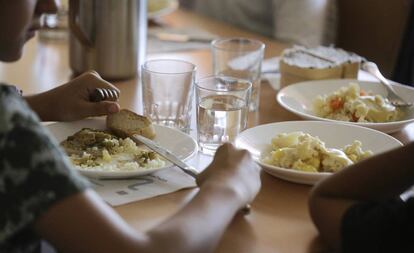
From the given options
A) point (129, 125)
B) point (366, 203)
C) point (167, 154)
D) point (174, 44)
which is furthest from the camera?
point (174, 44)

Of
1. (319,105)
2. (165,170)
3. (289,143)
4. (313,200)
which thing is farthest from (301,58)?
(313,200)

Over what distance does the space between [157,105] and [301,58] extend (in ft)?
1.48

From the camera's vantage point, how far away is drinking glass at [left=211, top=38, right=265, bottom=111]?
5.26 feet

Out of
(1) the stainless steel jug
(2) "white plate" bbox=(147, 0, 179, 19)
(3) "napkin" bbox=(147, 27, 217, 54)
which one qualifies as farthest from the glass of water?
(2) "white plate" bbox=(147, 0, 179, 19)

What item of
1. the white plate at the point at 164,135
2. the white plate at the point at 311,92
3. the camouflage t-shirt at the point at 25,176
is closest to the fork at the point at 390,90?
the white plate at the point at 311,92

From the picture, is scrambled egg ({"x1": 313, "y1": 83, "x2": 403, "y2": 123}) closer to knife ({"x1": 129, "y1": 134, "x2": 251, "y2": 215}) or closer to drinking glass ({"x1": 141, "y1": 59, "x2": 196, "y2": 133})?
drinking glass ({"x1": 141, "y1": 59, "x2": 196, "y2": 133})

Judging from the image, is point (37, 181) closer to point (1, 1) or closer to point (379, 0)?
point (1, 1)

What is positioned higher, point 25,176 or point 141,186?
point 25,176

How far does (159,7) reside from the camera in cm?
251

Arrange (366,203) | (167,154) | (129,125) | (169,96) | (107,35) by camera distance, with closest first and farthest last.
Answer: (366,203)
(167,154)
(129,125)
(169,96)
(107,35)

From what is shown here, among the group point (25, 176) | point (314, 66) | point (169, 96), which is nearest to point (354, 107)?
point (314, 66)

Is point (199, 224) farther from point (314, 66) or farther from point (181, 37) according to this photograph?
point (181, 37)

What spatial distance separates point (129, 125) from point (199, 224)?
428mm

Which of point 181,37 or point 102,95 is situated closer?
point 102,95
